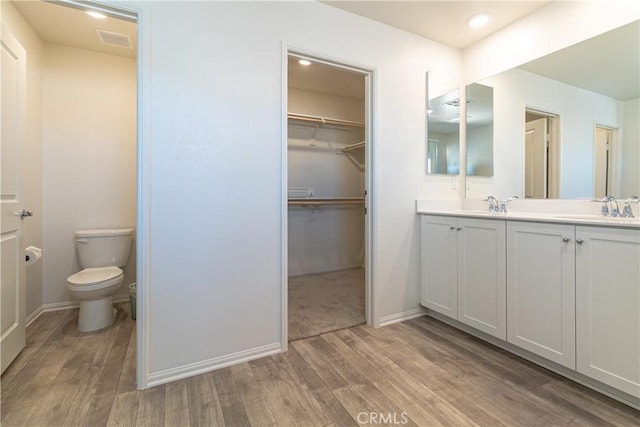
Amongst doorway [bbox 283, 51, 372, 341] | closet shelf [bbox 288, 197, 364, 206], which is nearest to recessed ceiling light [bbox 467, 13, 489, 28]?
doorway [bbox 283, 51, 372, 341]

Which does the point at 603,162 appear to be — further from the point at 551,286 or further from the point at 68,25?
the point at 68,25

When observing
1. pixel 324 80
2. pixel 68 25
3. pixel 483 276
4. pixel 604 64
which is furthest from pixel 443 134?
pixel 68 25

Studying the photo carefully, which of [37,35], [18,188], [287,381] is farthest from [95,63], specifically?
[287,381]

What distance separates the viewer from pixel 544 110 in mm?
2176

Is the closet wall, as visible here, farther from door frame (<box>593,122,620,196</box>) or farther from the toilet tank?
door frame (<box>593,122,620,196</box>)

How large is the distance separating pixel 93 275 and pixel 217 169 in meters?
1.46

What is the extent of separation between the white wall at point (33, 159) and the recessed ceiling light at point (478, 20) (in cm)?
339

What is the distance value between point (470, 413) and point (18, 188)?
9.25 feet

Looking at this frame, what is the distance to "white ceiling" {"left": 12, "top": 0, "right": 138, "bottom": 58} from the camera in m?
2.06

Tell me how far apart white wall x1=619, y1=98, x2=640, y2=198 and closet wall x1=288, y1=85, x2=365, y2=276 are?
272 cm

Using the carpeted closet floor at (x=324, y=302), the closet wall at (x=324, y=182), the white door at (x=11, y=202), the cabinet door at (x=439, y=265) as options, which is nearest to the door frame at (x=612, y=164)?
the cabinet door at (x=439, y=265)

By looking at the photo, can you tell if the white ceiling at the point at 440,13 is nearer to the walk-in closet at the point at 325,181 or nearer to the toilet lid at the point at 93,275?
the walk-in closet at the point at 325,181

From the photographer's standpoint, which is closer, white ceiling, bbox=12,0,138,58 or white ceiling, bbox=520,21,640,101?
white ceiling, bbox=520,21,640,101

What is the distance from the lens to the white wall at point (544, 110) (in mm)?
1963
